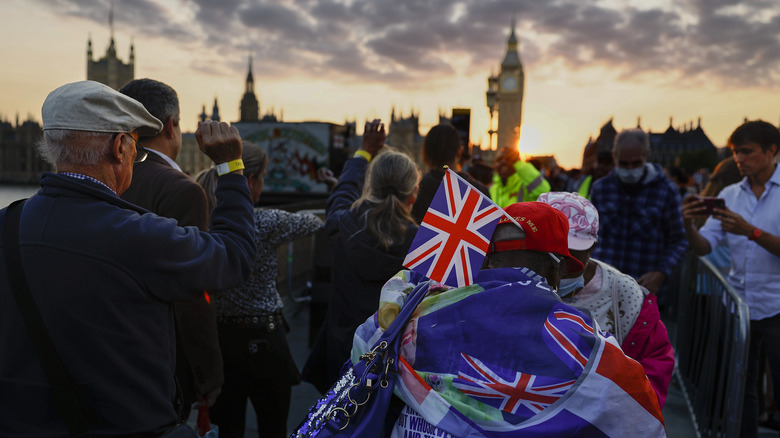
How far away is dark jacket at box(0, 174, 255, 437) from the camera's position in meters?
1.57

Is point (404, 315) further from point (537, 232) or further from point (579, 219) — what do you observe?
point (579, 219)

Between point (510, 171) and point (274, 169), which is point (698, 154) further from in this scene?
point (510, 171)

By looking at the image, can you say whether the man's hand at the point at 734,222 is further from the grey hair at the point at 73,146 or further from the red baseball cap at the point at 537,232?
the grey hair at the point at 73,146

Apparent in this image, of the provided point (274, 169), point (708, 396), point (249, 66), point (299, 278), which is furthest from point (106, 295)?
point (249, 66)

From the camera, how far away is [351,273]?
3.31 metres

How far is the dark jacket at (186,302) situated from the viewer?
2.45 metres

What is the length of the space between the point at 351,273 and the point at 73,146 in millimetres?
1839

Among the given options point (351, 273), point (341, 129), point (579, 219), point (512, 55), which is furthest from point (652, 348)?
point (512, 55)

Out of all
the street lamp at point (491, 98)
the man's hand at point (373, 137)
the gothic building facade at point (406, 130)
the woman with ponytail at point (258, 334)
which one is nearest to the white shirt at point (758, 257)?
the man's hand at point (373, 137)

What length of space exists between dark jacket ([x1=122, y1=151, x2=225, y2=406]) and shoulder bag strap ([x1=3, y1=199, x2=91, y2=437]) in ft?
2.92

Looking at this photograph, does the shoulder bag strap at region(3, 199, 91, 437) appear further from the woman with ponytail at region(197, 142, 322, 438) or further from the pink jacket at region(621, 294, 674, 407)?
the pink jacket at region(621, 294, 674, 407)

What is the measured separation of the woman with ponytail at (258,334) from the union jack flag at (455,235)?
5.79 ft

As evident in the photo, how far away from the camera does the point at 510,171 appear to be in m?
7.11

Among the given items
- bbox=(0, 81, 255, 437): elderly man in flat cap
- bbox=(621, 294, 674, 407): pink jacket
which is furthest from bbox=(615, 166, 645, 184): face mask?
bbox=(0, 81, 255, 437): elderly man in flat cap
